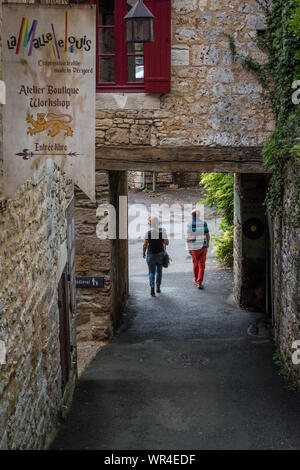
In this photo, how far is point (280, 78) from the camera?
770 cm

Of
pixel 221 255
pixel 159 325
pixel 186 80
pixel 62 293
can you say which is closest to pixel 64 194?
pixel 62 293

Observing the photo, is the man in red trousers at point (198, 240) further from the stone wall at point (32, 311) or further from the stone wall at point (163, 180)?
the stone wall at point (163, 180)

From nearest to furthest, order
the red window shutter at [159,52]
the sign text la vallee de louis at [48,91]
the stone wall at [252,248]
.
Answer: the sign text la vallee de louis at [48,91] < the red window shutter at [159,52] < the stone wall at [252,248]

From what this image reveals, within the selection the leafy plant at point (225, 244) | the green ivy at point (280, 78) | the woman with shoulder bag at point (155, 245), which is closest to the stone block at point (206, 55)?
the green ivy at point (280, 78)

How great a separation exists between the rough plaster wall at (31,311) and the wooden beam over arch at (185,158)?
6.60 ft

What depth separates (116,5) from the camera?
789 cm

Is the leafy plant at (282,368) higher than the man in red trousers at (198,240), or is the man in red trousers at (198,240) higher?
the man in red trousers at (198,240)

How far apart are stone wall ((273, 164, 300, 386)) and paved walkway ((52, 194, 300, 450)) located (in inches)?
13.0

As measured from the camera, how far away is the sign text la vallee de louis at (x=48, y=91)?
3598mm

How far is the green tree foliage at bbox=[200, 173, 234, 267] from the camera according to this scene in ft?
42.1

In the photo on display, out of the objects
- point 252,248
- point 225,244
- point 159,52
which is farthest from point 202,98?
point 225,244

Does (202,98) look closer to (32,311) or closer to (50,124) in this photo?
(32,311)

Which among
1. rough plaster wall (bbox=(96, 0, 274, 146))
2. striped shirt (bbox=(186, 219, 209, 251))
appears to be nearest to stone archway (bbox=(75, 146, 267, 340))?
rough plaster wall (bbox=(96, 0, 274, 146))

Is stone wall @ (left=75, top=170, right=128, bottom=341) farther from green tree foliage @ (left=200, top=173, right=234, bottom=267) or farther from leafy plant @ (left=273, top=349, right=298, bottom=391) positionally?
green tree foliage @ (left=200, top=173, right=234, bottom=267)
